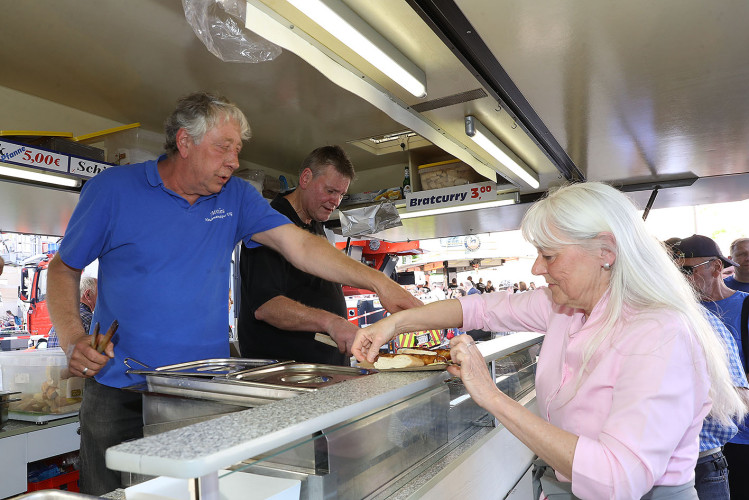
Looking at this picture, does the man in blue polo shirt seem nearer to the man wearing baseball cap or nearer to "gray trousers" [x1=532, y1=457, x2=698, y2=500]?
"gray trousers" [x1=532, y1=457, x2=698, y2=500]

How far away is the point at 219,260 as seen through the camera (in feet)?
7.04

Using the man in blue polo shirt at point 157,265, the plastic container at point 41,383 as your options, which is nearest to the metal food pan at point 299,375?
the man in blue polo shirt at point 157,265

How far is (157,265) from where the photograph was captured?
77.2 inches

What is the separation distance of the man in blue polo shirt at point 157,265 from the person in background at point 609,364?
0.65 m

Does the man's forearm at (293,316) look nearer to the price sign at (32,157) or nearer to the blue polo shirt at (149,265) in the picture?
the blue polo shirt at (149,265)

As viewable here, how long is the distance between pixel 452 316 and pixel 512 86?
1327mm

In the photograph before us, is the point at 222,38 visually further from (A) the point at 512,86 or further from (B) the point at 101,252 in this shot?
(A) the point at 512,86

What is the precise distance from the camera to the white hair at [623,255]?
145 centimetres

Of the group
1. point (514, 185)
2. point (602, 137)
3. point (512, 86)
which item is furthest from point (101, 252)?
point (514, 185)

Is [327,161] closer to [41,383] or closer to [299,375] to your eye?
[299,375]

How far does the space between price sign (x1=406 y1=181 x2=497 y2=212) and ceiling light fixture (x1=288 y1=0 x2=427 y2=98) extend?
236 centimetres

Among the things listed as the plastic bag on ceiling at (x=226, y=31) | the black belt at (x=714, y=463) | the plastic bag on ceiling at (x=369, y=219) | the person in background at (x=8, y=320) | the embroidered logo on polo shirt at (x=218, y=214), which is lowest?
the black belt at (x=714, y=463)

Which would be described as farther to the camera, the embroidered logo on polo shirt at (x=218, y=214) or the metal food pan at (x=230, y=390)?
the embroidered logo on polo shirt at (x=218, y=214)

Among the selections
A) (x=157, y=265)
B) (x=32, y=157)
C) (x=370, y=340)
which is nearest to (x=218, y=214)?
(x=157, y=265)
